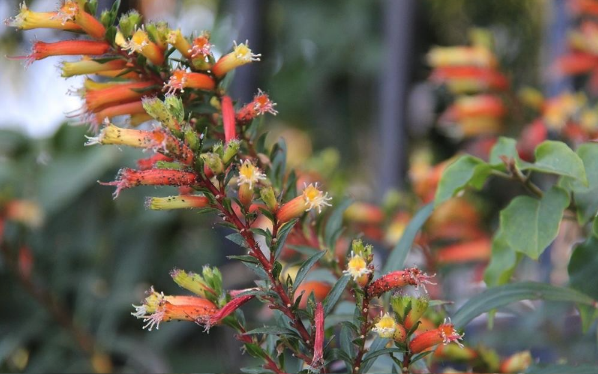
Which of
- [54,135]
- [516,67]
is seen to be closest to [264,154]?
[54,135]

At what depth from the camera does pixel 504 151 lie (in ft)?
1.87

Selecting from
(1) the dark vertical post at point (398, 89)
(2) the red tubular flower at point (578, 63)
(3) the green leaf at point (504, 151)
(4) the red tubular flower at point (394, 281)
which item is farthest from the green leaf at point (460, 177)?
(1) the dark vertical post at point (398, 89)

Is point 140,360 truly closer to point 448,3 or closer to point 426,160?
point 426,160

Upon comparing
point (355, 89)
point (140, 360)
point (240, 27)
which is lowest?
point (140, 360)

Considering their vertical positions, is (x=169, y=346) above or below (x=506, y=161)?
below

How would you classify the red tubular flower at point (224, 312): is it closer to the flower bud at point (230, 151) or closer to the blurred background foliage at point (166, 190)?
the flower bud at point (230, 151)

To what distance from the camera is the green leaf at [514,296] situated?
1.77 feet

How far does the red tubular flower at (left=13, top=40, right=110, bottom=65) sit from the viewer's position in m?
0.52

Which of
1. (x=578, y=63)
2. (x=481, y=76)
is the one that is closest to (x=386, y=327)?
(x=481, y=76)

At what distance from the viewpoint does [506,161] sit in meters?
0.55

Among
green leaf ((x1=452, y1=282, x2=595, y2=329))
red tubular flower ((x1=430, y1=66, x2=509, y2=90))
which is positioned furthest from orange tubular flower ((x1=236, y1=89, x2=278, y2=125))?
red tubular flower ((x1=430, y1=66, x2=509, y2=90))

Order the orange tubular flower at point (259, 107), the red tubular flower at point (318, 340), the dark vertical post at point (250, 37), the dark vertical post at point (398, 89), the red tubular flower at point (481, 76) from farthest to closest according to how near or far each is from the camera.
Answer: the dark vertical post at point (398, 89) < the dark vertical post at point (250, 37) < the red tubular flower at point (481, 76) < the orange tubular flower at point (259, 107) < the red tubular flower at point (318, 340)

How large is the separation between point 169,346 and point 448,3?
1248 mm

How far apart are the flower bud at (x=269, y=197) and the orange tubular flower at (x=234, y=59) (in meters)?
0.12
